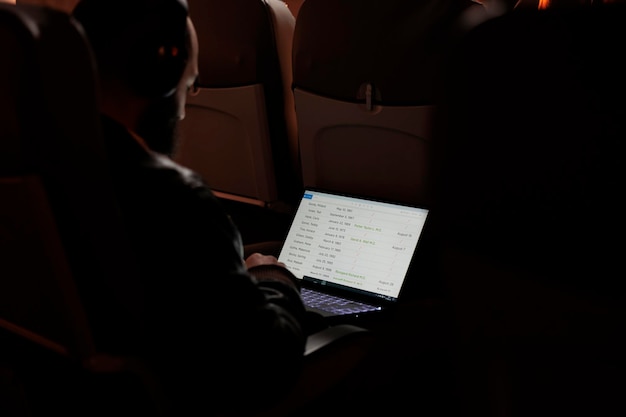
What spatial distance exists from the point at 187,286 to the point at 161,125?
293 mm

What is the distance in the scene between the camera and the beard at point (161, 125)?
1033 mm

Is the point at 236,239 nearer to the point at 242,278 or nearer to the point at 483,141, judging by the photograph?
the point at 242,278

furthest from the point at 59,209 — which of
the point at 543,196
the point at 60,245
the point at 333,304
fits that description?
the point at 333,304

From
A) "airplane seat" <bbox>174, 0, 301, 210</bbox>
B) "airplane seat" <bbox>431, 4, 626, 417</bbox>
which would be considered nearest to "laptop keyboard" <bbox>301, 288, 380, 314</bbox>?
"airplane seat" <bbox>174, 0, 301, 210</bbox>

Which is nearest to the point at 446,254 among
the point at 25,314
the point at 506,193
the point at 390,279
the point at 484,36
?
the point at 506,193

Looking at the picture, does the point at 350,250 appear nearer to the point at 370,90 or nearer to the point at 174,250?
the point at 370,90

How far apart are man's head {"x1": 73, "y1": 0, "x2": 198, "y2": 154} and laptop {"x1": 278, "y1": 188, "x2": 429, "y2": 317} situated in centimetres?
69

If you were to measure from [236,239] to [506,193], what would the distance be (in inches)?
17.4

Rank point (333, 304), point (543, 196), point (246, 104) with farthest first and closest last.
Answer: point (246, 104) < point (333, 304) < point (543, 196)

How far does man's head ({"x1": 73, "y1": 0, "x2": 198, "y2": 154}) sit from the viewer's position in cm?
95

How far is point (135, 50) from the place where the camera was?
3.12 ft

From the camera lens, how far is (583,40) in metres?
0.60

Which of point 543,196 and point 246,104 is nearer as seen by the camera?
point 543,196

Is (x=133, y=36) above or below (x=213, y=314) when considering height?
above
